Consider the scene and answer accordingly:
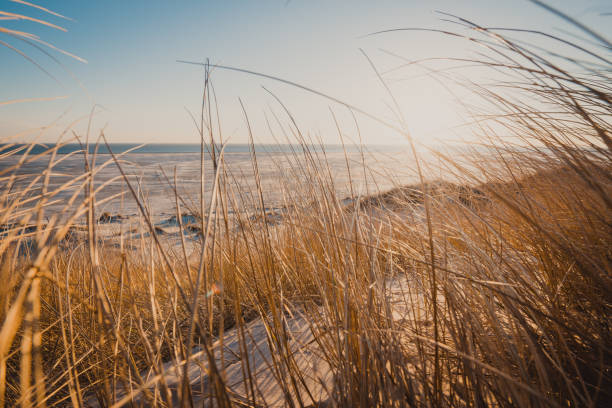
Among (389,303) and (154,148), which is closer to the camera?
(389,303)

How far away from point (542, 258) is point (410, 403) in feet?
2.13

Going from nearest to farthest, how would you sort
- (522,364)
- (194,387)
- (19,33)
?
(522,364) < (19,33) < (194,387)

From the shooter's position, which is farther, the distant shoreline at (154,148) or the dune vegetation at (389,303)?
the distant shoreline at (154,148)

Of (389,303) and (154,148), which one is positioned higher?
(154,148)

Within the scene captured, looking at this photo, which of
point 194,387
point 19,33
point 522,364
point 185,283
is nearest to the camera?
point 522,364

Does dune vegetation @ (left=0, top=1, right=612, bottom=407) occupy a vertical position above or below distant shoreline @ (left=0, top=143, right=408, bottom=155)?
below

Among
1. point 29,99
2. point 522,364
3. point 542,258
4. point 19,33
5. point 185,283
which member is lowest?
point 185,283

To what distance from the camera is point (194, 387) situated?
94 centimetres

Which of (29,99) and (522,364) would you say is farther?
(29,99)

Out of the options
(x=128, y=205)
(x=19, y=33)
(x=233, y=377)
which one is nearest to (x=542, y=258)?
(x=233, y=377)

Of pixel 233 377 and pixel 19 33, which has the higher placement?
pixel 19 33

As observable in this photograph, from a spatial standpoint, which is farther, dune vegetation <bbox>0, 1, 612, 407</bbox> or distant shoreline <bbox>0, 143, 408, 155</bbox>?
distant shoreline <bbox>0, 143, 408, 155</bbox>

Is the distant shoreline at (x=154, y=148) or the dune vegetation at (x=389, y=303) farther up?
the distant shoreline at (x=154, y=148)

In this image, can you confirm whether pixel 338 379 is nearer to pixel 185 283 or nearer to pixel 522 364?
pixel 522 364
